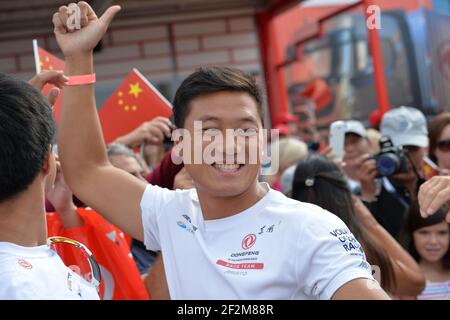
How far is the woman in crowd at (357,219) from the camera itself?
2471mm

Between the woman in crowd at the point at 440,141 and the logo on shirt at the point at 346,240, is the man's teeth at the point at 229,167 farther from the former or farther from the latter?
the woman in crowd at the point at 440,141

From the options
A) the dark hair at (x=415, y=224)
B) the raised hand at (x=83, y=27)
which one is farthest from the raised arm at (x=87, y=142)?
the dark hair at (x=415, y=224)

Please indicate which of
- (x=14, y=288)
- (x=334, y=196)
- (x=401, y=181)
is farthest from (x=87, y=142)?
(x=401, y=181)

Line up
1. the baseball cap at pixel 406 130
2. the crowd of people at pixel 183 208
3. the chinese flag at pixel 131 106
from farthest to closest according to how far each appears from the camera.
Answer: the baseball cap at pixel 406 130
the chinese flag at pixel 131 106
the crowd of people at pixel 183 208

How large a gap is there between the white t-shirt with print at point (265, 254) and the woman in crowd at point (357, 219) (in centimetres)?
83

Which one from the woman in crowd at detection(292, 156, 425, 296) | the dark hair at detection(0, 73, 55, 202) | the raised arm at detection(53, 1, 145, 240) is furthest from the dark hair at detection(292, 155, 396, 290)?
the dark hair at detection(0, 73, 55, 202)

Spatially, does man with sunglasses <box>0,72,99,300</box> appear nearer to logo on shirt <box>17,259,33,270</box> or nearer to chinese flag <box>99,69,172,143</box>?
logo on shirt <box>17,259,33,270</box>

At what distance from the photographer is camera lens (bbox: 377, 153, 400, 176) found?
10.6 ft

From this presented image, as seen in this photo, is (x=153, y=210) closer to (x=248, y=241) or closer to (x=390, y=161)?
(x=248, y=241)

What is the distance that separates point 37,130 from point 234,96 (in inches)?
17.2

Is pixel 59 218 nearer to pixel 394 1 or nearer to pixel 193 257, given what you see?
pixel 193 257

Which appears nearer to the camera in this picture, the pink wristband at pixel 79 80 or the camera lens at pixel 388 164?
the pink wristband at pixel 79 80

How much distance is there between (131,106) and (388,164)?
110 centimetres

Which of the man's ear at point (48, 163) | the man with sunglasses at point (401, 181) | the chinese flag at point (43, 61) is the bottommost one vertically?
the man with sunglasses at point (401, 181)
